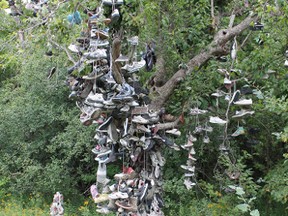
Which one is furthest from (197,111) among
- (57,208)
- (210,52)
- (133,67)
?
(57,208)

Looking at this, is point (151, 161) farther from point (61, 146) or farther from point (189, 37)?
point (61, 146)

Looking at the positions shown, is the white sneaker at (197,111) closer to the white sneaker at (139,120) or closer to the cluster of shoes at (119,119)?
the cluster of shoes at (119,119)

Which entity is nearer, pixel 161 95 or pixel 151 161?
pixel 151 161

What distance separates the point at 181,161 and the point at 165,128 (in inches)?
80.0

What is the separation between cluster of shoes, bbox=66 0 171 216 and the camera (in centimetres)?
272

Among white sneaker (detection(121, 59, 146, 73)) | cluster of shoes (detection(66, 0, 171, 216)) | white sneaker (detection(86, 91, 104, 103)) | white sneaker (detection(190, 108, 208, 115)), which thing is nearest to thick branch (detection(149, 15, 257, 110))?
white sneaker (detection(190, 108, 208, 115))

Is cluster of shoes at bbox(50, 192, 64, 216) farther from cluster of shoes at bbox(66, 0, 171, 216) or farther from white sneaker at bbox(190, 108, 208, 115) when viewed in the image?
white sneaker at bbox(190, 108, 208, 115)

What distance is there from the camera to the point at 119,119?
9.84 ft

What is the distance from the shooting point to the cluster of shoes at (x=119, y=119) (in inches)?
107

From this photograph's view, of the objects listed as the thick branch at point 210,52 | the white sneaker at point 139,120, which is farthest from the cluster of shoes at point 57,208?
the white sneaker at point 139,120

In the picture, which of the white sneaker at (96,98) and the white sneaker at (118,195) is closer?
the white sneaker at (96,98)

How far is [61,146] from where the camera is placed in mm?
6164

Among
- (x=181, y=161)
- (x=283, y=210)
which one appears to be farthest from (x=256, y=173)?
(x=181, y=161)

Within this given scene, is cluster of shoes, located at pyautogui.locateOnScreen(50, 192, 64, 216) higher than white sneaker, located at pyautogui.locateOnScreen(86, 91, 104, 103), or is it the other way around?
white sneaker, located at pyautogui.locateOnScreen(86, 91, 104, 103)
